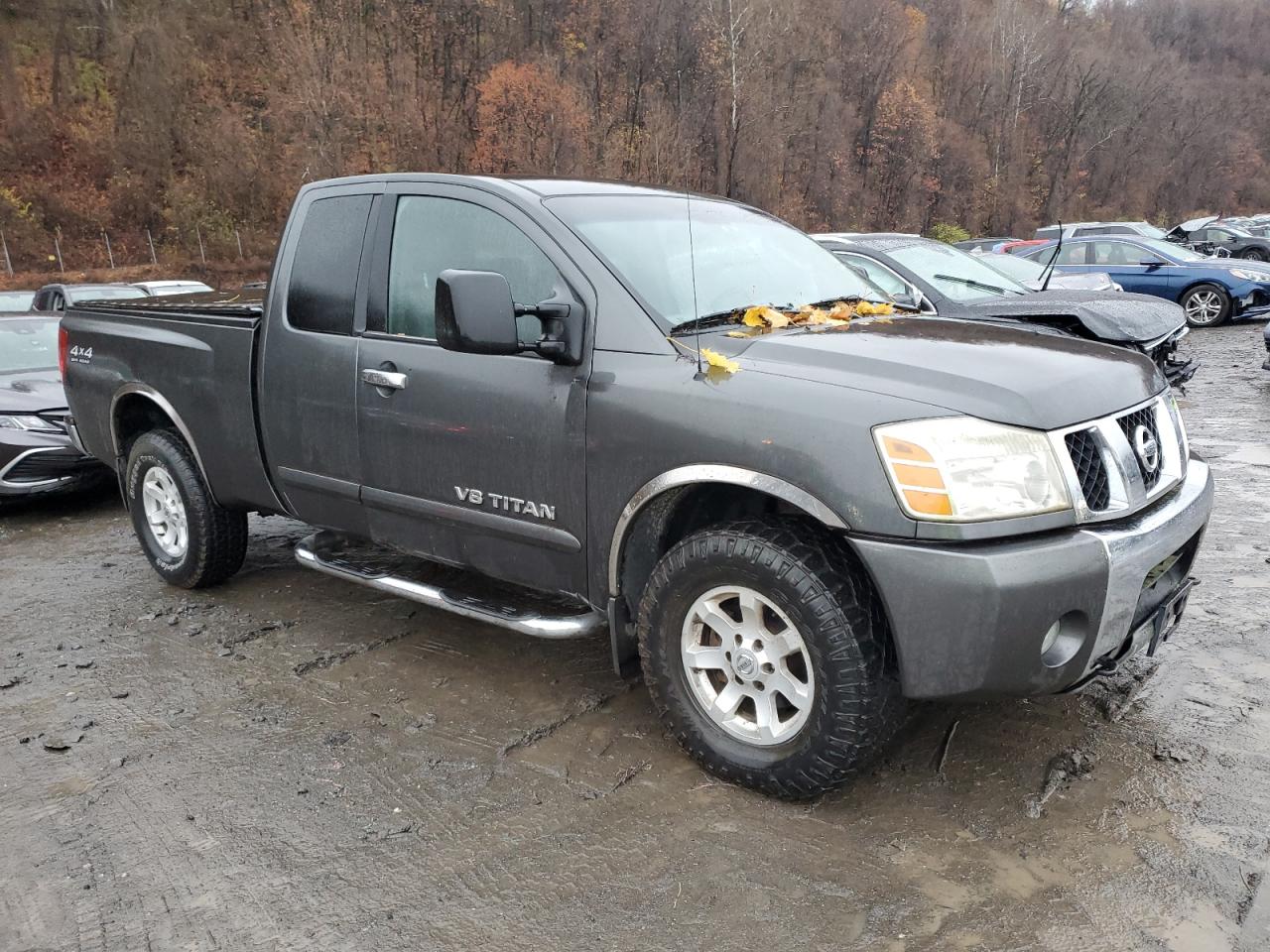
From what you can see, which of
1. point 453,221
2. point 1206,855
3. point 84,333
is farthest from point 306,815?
point 84,333

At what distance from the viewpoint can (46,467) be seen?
6582mm

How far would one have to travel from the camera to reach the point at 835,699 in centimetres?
266

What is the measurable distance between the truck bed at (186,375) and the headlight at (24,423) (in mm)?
1635

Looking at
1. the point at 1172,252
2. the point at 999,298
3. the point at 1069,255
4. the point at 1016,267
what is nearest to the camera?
the point at 999,298

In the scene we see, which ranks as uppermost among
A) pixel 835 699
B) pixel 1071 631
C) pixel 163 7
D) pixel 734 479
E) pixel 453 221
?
pixel 163 7

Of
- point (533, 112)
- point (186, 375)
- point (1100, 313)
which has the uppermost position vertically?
point (533, 112)

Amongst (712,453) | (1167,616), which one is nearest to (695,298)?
(712,453)

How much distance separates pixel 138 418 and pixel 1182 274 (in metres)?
15.1

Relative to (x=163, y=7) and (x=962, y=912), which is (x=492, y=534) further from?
(x=163, y=7)

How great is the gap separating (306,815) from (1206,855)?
256cm

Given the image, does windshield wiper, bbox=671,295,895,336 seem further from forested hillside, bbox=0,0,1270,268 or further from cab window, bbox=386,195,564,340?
forested hillside, bbox=0,0,1270,268

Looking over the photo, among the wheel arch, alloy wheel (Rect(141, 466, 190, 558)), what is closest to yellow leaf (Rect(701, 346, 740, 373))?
the wheel arch

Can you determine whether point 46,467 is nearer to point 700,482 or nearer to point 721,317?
point 721,317

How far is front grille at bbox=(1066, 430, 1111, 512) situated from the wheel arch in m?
3.76
